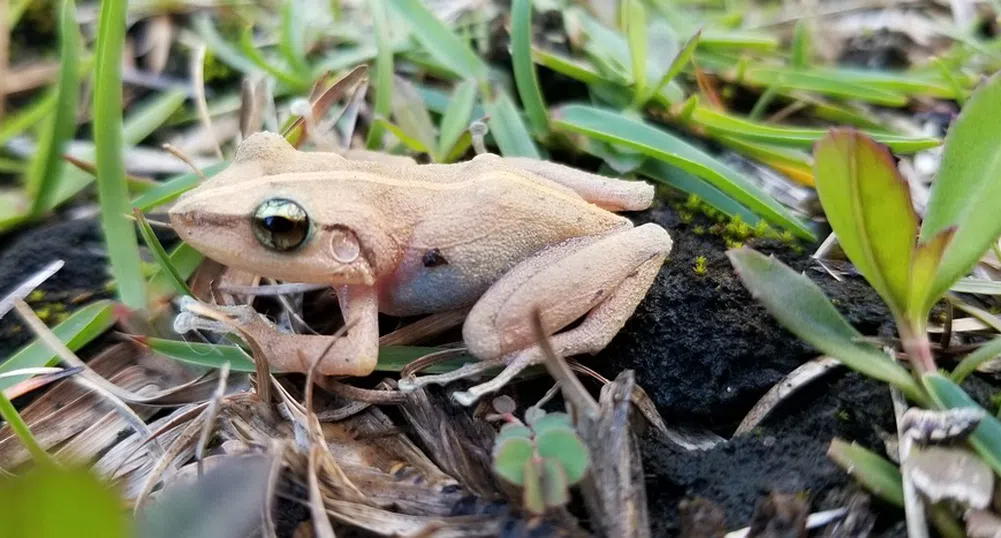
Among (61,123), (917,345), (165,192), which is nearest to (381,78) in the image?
(165,192)

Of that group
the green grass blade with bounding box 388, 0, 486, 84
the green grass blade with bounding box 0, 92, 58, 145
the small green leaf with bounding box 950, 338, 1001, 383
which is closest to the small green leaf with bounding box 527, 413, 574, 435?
the small green leaf with bounding box 950, 338, 1001, 383

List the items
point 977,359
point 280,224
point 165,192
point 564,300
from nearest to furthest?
point 977,359 < point 280,224 < point 564,300 < point 165,192

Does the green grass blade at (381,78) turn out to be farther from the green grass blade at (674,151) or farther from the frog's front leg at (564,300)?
the frog's front leg at (564,300)

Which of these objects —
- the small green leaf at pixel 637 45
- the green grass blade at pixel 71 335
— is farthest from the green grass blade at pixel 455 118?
the green grass blade at pixel 71 335

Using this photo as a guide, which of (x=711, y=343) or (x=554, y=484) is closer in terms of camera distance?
(x=554, y=484)

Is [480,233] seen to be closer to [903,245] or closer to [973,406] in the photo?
[903,245]

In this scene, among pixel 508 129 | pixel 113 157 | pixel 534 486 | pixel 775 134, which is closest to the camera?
pixel 534 486

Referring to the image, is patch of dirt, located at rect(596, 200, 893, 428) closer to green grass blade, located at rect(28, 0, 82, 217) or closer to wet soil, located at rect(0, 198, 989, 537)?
wet soil, located at rect(0, 198, 989, 537)
